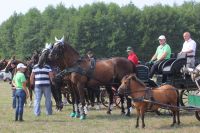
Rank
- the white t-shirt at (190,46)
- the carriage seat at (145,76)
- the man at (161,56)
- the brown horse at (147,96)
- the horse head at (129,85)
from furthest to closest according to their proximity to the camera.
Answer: the carriage seat at (145,76)
the man at (161,56)
the white t-shirt at (190,46)
the horse head at (129,85)
the brown horse at (147,96)

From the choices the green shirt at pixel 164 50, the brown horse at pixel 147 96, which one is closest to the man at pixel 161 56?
the green shirt at pixel 164 50

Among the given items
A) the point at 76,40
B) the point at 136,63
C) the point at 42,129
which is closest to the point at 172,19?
the point at 76,40

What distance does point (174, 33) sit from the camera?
71062 mm

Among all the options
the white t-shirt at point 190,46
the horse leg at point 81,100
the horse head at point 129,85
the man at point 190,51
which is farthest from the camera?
the horse leg at point 81,100

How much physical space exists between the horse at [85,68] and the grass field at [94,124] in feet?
3.11

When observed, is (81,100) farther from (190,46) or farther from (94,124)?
(190,46)

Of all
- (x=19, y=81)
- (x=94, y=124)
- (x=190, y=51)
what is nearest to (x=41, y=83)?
(x=19, y=81)

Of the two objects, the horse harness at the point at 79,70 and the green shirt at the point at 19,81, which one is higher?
the horse harness at the point at 79,70

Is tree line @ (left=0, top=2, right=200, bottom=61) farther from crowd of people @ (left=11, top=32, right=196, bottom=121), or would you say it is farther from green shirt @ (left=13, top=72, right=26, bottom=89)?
green shirt @ (left=13, top=72, right=26, bottom=89)

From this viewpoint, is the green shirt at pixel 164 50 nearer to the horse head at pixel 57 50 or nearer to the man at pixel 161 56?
the man at pixel 161 56

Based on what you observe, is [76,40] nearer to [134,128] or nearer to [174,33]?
[174,33]

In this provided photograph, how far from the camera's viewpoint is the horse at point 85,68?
1459 centimetres

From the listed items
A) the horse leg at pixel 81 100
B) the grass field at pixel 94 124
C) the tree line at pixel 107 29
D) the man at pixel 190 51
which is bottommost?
the grass field at pixel 94 124

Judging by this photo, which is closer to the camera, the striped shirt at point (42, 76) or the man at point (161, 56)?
the man at point (161, 56)
